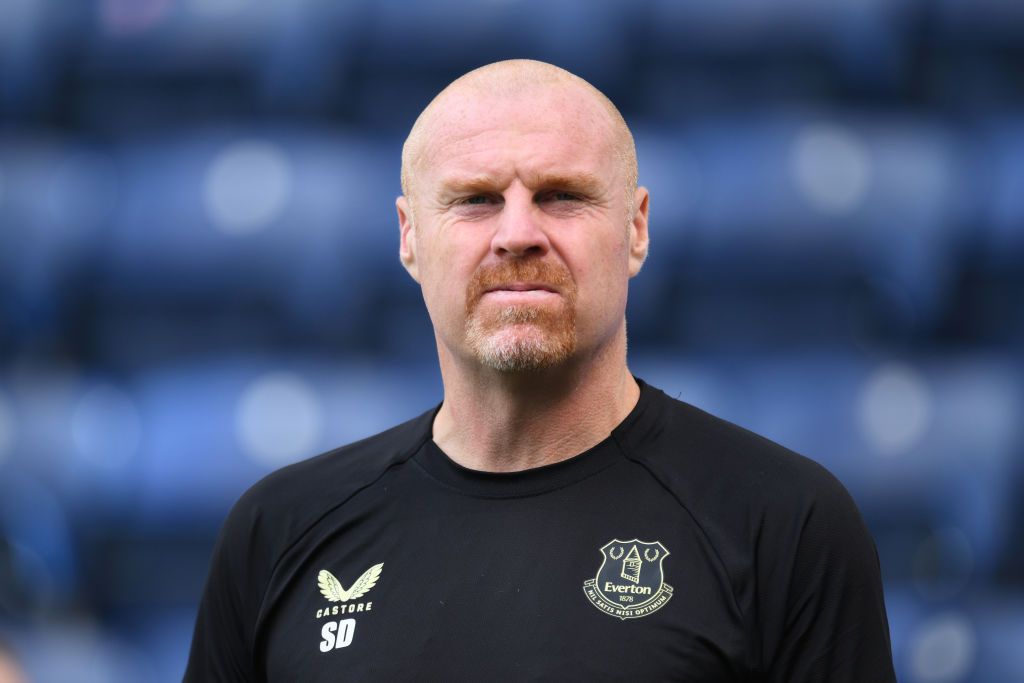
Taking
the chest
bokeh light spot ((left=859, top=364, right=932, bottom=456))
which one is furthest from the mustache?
bokeh light spot ((left=859, top=364, right=932, bottom=456))

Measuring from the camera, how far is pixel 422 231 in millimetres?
1564

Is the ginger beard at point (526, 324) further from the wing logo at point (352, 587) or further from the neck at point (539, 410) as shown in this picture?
the wing logo at point (352, 587)

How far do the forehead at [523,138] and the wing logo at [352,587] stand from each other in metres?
0.45

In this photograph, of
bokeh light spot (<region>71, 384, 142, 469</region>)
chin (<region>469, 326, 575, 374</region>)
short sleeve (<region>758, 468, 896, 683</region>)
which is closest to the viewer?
short sleeve (<region>758, 468, 896, 683</region>)

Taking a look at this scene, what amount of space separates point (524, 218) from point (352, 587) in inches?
17.4

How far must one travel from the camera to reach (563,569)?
1.41 metres

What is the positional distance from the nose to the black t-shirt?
0.23 meters

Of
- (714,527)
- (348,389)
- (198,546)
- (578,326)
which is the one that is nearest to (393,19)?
(348,389)

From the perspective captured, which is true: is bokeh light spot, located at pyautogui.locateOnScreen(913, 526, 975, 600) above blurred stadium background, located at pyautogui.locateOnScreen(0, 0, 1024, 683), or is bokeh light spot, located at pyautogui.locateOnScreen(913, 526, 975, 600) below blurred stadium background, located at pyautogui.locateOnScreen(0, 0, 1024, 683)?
below

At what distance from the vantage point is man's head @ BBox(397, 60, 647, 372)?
4.72ft

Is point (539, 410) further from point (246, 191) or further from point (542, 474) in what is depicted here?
point (246, 191)

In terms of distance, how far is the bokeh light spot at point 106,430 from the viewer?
2.52 meters

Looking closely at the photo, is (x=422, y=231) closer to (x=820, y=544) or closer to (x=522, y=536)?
(x=522, y=536)

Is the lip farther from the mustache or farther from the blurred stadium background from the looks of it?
the blurred stadium background
